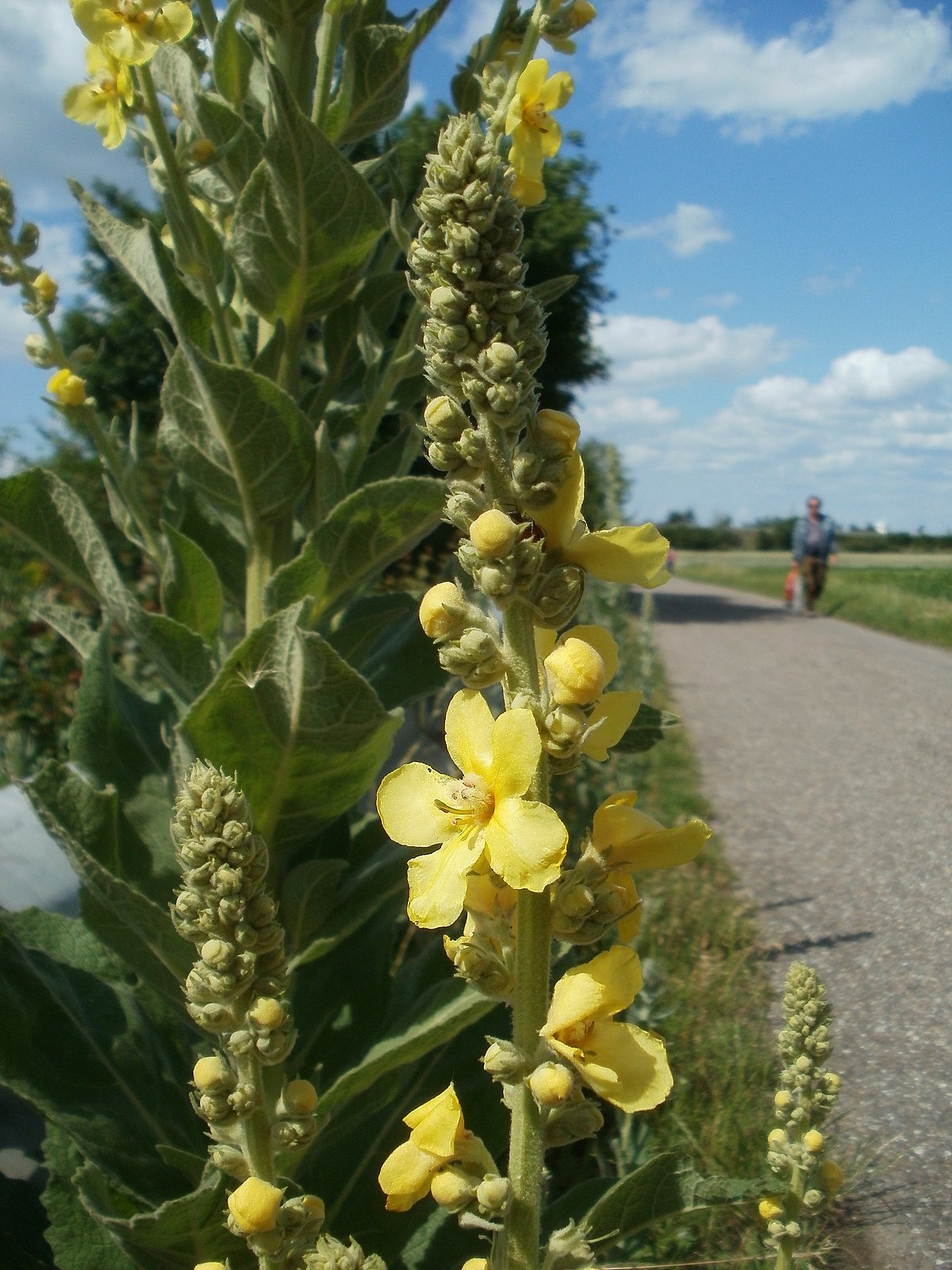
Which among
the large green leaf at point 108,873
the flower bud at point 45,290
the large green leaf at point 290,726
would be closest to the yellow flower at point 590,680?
the large green leaf at point 290,726

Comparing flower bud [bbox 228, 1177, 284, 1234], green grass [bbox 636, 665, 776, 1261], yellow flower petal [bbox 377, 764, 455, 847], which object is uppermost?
yellow flower petal [bbox 377, 764, 455, 847]

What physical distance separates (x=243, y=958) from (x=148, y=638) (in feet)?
3.41

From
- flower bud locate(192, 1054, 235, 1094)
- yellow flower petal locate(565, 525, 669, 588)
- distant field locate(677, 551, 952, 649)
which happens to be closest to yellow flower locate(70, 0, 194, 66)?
yellow flower petal locate(565, 525, 669, 588)

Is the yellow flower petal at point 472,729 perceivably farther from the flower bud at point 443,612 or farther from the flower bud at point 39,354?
the flower bud at point 39,354

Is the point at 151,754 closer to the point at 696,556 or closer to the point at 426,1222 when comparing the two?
→ the point at 426,1222

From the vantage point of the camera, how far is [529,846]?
1.02 metres

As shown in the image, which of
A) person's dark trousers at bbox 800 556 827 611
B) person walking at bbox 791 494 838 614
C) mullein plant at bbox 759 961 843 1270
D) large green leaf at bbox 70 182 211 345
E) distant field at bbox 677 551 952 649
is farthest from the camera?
person's dark trousers at bbox 800 556 827 611

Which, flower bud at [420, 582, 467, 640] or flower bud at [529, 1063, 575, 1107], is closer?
flower bud at [529, 1063, 575, 1107]

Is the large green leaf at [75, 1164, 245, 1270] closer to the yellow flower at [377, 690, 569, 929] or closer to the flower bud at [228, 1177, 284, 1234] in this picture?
the flower bud at [228, 1177, 284, 1234]

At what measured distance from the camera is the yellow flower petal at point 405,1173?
1.17 metres

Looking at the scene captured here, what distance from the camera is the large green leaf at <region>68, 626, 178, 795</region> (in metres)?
2.23

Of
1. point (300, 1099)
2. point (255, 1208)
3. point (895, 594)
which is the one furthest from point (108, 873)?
point (895, 594)

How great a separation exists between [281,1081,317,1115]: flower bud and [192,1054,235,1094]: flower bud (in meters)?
0.09

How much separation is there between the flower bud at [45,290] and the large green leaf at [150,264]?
0.53 ft
